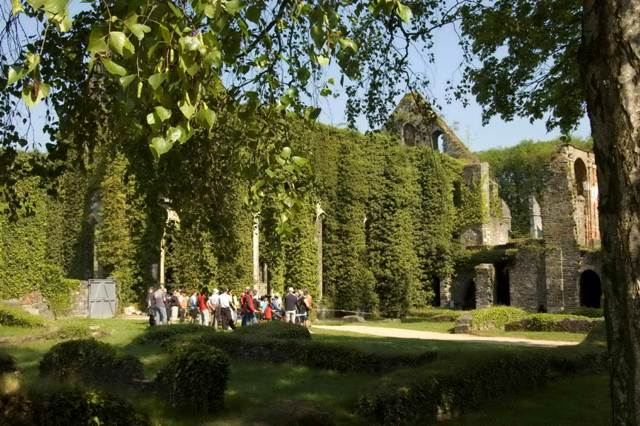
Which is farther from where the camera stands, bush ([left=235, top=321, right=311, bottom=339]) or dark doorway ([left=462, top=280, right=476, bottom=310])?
dark doorway ([left=462, top=280, right=476, bottom=310])

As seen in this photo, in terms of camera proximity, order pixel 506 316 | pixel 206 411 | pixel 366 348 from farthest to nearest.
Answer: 1. pixel 506 316
2. pixel 366 348
3. pixel 206 411

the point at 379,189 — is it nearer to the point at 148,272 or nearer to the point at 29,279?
the point at 148,272

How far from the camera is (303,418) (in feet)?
23.8

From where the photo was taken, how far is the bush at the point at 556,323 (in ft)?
72.3

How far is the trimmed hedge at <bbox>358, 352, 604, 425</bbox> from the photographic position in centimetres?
820

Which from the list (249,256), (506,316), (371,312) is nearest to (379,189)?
(371,312)

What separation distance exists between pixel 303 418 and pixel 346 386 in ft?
13.3

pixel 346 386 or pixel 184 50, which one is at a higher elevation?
pixel 184 50

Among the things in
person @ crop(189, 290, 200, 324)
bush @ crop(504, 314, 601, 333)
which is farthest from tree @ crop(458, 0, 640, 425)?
person @ crop(189, 290, 200, 324)

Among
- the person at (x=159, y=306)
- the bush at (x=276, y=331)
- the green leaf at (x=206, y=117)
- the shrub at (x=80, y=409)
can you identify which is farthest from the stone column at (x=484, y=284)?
the green leaf at (x=206, y=117)

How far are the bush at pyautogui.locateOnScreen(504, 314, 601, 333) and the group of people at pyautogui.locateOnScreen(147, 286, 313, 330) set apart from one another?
784cm

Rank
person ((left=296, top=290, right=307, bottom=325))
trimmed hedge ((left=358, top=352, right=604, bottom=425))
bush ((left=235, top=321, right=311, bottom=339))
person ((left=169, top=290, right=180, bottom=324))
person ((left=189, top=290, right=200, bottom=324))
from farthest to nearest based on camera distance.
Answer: person ((left=296, top=290, right=307, bottom=325)) → person ((left=169, top=290, right=180, bottom=324)) → person ((left=189, top=290, right=200, bottom=324)) → bush ((left=235, top=321, right=311, bottom=339)) → trimmed hedge ((left=358, top=352, right=604, bottom=425))

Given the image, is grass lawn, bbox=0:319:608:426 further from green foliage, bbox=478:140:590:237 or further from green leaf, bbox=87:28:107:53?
green foliage, bbox=478:140:590:237

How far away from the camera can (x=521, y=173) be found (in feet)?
192
